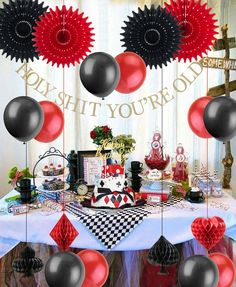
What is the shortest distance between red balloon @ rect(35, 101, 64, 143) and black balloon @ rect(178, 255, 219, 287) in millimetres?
552

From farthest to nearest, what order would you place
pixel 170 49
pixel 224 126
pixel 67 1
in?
pixel 67 1 < pixel 170 49 < pixel 224 126

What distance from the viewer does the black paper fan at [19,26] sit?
1175 mm

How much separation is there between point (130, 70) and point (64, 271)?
583 mm

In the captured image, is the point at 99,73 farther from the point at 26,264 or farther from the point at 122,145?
the point at 122,145

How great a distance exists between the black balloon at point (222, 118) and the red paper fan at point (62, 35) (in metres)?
0.40

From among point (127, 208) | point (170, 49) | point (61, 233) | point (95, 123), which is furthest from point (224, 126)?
point (95, 123)

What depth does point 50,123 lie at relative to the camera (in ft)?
4.23

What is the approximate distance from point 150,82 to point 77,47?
2.33m

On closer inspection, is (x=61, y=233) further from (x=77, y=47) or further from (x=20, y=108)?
(x=77, y=47)

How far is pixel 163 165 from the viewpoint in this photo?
2.63m

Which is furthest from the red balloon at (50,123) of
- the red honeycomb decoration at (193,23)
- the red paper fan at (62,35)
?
the red honeycomb decoration at (193,23)

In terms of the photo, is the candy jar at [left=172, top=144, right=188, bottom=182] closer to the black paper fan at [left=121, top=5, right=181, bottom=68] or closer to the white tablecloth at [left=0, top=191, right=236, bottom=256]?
the white tablecloth at [left=0, top=191, right=236, bottom=256]

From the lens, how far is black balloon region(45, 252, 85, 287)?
1143mm

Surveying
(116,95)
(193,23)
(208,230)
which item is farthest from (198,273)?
(116,95)
